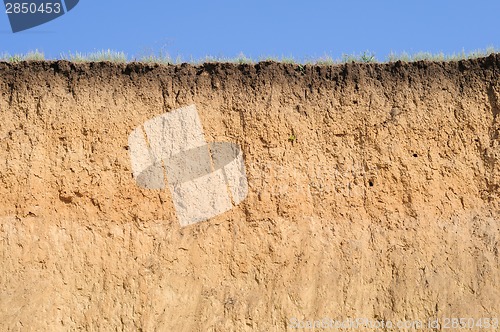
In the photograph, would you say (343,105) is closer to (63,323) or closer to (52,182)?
(52,182)

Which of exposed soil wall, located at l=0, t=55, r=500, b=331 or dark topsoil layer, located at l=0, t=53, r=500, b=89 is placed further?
dark topsoil layer, located at l=0, t=53, r=500, b=89

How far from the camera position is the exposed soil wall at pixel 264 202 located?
1004cm

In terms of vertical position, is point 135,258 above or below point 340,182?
below

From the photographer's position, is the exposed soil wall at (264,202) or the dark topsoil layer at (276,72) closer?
the exposed soil wall at (264,202)

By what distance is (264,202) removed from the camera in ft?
34.4

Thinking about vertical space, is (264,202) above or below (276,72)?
below

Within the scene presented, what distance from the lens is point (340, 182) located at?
1063 cm

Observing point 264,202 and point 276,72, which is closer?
point 264,202

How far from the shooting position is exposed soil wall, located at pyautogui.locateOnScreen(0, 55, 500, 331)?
1004 cm

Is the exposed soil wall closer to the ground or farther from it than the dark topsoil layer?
closer to the ground

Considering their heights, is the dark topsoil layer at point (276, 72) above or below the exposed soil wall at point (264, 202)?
above

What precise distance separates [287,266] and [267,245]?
1.38 ft

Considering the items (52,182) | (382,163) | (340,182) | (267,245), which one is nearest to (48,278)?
(52,182)

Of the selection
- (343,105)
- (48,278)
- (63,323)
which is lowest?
(63,323)
